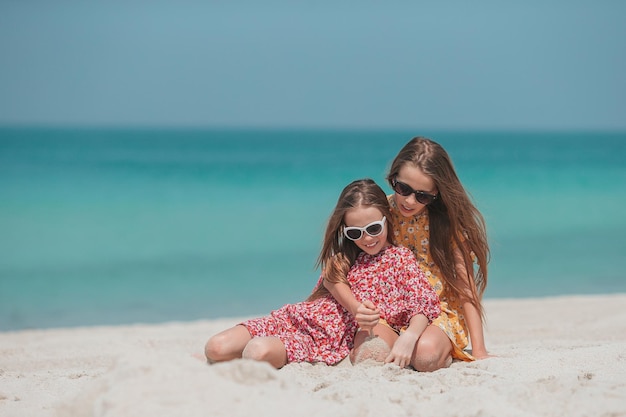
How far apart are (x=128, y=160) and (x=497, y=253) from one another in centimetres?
2501

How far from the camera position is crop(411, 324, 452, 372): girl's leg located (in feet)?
11.9

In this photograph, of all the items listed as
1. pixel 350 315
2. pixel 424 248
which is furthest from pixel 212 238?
pixel 350 315

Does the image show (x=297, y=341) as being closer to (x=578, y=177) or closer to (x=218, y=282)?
(x=218, y=282)

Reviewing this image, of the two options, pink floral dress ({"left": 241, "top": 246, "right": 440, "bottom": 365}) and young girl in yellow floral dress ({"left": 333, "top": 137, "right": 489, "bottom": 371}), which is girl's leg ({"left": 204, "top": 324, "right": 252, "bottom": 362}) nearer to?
pink floral dress ({"left": 241, "top": 246, "right": 440, "bottom": 365})

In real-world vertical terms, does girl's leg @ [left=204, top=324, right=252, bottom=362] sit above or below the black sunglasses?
below

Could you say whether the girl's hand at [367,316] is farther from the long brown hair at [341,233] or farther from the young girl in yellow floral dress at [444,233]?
the young girl in yellow floral dress at [444,233]

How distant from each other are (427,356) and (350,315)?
471mm

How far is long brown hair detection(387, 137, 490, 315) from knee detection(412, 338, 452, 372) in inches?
18.2

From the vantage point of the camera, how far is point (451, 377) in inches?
130

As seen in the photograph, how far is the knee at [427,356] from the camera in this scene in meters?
3.62

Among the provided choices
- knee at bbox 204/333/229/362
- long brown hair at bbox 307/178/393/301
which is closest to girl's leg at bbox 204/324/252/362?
knee at bbox 204/333/229/362

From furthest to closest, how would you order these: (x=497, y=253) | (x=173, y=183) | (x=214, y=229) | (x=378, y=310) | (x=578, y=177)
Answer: (x=578, y=177), (x=173, y=183), (x=214, y=229), (x=497, y=253), (x=378, y=310)

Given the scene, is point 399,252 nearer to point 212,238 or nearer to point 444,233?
point 444,233

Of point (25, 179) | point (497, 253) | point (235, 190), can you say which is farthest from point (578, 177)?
point (25, 179)
